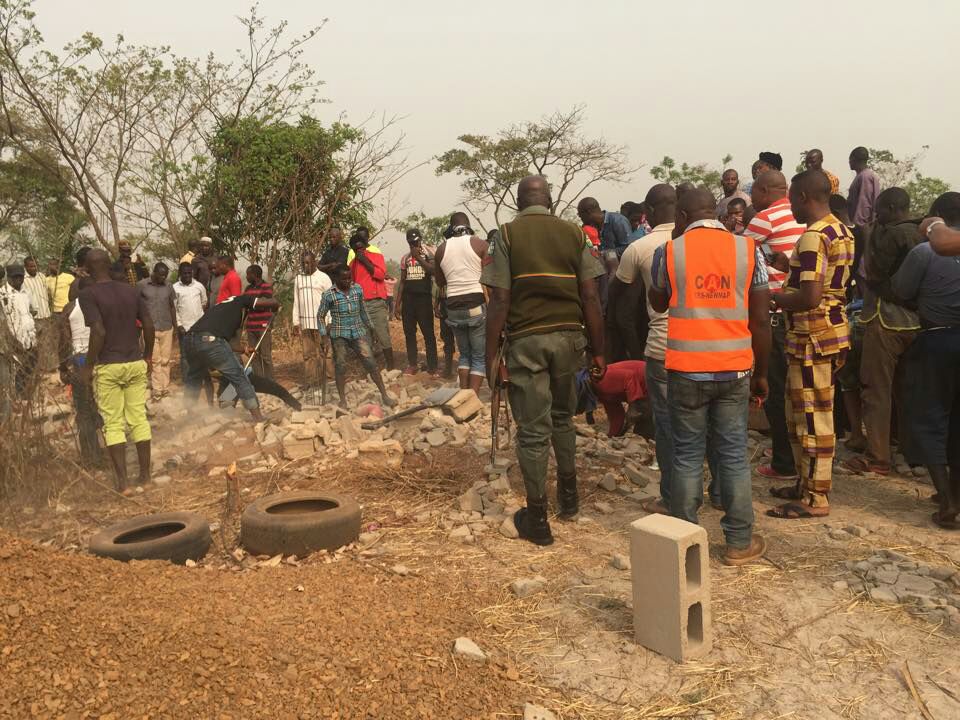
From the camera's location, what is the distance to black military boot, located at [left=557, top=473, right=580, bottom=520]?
4.92 metres

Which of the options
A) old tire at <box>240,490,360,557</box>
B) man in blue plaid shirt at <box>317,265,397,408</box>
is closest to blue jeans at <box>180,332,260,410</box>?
man in blue plaid shirt at <box>317,265,397,408</box>

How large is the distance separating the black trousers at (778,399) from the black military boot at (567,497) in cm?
155

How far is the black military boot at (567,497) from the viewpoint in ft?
16.1

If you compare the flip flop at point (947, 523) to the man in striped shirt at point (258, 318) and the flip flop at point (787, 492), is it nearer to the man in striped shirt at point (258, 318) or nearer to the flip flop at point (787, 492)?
the flip flop at point (787, 492)

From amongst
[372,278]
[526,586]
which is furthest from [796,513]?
[372,278]

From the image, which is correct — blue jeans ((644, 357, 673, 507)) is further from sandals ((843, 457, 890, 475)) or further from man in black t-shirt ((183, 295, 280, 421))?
man in black t-shirt ((183, 295, 280, 421))

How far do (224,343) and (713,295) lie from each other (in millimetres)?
5767

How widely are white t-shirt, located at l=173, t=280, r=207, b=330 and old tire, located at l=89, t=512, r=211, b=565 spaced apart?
17.9ft

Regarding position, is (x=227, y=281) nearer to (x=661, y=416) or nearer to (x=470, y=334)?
(x=470, y=334)

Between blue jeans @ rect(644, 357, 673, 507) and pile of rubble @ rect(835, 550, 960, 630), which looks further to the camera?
blue jeans @ rect(644, 357, 673, 507)

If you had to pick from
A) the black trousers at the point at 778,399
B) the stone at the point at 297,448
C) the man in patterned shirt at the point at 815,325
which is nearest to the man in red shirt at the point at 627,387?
the black trousers at the point at 778,399

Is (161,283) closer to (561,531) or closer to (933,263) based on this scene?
(561,531)

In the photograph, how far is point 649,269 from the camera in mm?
4801

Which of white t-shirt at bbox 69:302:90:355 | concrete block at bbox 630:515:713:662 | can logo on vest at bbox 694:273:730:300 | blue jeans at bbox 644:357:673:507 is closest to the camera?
concrete block at bbox 630:515:713:662
